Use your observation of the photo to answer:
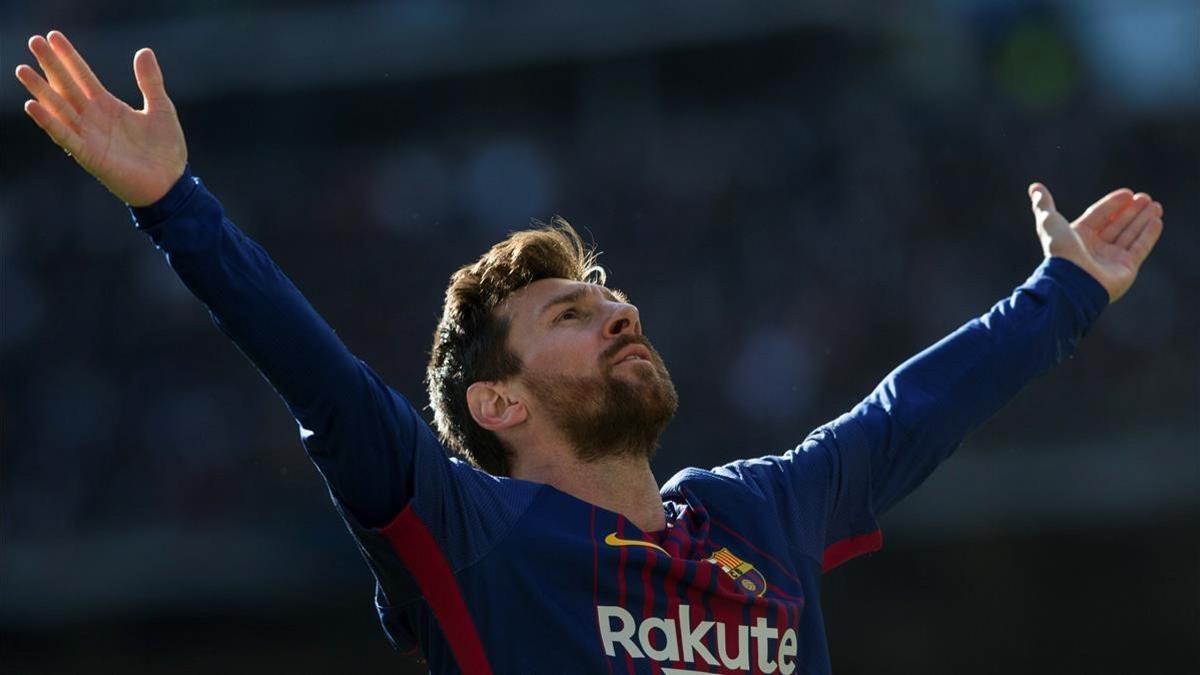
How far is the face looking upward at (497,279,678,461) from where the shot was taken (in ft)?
12.3

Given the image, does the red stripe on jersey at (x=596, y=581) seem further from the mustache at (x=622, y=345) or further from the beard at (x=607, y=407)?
the mustache at (x=622, y=345)

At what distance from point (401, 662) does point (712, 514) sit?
8.63 m

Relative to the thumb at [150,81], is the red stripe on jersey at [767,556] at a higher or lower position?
lower

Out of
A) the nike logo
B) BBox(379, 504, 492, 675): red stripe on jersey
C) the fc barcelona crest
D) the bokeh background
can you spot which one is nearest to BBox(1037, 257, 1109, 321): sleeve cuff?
the fc barcelona crest

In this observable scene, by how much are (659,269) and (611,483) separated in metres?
9.45

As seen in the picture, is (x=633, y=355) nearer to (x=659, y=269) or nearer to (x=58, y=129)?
(x=58, y=129)

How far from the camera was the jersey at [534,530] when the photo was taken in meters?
3.14

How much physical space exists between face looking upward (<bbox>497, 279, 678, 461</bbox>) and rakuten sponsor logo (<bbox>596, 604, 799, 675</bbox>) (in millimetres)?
460

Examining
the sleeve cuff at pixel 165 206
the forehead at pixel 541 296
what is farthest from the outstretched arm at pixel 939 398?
the sleeve cuff at pixel 165 206

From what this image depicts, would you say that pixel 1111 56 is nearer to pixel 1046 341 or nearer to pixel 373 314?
pixel 373 314

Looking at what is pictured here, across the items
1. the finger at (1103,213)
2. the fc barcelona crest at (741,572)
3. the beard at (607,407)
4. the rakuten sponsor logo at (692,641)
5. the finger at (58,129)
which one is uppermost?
the finger at (1103,213)

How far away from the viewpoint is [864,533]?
4133 mm

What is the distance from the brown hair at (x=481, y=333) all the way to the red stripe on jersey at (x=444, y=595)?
58cm

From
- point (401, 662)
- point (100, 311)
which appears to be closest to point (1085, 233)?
point (401, 662)
